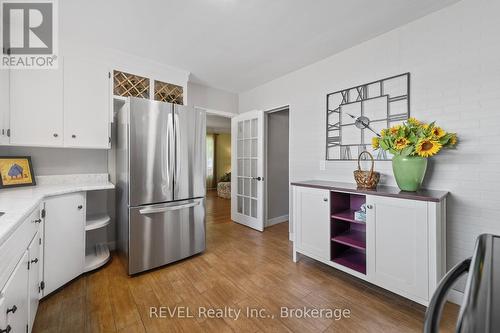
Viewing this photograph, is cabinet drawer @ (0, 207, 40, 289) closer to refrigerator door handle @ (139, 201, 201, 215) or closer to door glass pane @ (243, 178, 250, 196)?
refrigerator door handle @ (139, 201, 201, 215)

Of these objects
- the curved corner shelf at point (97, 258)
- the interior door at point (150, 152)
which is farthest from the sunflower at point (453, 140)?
the curved corner shelf at point (97, 258)

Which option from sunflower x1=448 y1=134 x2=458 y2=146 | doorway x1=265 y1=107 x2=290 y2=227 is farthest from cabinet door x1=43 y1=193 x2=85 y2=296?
sunflower x1=448 y1=134 x2=458 y2=146

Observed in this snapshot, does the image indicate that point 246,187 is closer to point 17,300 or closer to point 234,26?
point 234,26

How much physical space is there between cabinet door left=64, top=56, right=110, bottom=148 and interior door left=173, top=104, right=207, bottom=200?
79cm

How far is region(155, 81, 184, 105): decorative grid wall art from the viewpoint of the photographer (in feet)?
9.24

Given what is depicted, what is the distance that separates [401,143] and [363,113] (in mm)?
687

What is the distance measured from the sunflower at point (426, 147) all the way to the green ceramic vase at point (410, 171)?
0.16ft

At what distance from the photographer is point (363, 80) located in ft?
7.66

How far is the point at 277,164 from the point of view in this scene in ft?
12.9

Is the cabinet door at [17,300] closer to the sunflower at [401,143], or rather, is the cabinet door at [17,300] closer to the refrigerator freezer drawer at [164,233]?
the refrigerator freezer drawer at [164,233]

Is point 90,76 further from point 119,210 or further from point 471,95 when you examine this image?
point 471,95

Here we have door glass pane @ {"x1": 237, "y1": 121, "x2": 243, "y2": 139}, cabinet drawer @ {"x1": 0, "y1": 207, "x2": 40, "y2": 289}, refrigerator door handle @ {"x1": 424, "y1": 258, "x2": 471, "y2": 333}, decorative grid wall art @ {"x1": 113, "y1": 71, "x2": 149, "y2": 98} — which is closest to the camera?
refrigerator door handle @ {"x1": 424, "y1": 258, "x2": 471, "y2": 333}

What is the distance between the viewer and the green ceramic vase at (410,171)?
5.62 ft

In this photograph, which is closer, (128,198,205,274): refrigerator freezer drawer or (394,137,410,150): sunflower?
(394,137,410,150): sunflower
